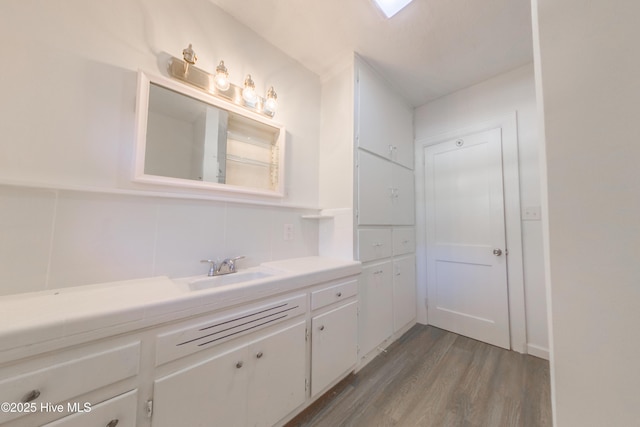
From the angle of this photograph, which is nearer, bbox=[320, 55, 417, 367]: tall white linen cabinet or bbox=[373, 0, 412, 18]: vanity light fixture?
bbox=[373, 0, 412, 18]: vanity light fixture

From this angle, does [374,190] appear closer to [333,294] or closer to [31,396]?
[333,294]

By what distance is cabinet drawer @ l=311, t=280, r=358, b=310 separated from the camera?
1338 millimetres

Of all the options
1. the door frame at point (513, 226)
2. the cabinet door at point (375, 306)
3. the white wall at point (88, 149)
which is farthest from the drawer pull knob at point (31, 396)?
the door frame at point (513, 226)

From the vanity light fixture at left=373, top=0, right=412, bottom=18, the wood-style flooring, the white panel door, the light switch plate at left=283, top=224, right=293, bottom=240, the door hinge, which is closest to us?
the door hinge

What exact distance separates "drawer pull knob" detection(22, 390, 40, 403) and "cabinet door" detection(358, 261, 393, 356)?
1.61 m

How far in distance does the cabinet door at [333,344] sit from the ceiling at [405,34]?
6.87ft

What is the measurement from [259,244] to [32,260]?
1.03 meters

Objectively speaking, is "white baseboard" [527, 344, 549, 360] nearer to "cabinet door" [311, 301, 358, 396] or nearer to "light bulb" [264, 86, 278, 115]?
"cabinet door" [311, 301, 358, 396]

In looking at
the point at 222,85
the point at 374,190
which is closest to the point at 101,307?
the point at 222,85

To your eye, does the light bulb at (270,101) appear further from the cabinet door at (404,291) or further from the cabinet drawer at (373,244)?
the cabinet door at (404,291)

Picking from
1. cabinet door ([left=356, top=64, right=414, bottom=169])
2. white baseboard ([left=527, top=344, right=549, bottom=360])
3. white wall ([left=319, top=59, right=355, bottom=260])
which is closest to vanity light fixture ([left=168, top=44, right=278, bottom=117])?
white wall ([left=319, top=59, right=355, bottom=260])

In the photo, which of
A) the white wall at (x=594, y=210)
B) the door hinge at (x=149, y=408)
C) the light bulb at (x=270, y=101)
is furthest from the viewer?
the light bulb at (x=270, y=101)

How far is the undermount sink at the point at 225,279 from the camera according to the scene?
47.3 inches

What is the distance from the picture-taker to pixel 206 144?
1386 millimetres
